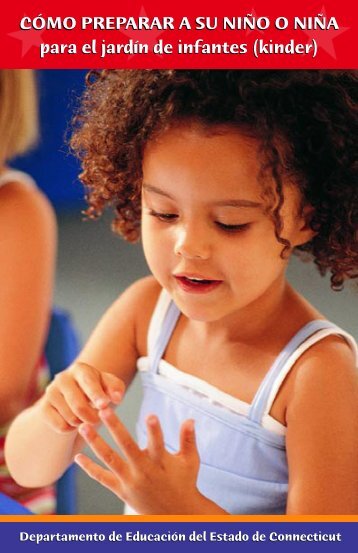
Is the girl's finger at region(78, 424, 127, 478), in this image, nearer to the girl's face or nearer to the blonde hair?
the girl's face

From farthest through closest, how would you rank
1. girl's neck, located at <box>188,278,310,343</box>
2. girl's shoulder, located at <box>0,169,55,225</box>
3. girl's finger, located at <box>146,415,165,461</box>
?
girl's shoulder, located at <box>0,169,55,225</box>, girl's neck, located at <box>188,278,310,343</box>, girl's finger, located at <box>146,415,165,461</box>

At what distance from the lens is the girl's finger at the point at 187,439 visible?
0.49 metres

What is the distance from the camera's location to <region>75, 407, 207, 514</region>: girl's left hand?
50 centimetres

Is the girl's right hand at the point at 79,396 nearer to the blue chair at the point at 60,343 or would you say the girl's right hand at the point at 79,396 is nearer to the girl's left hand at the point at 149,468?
the girl's left hand at the point at 149,468

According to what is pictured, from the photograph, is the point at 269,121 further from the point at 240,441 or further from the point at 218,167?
the point at 240,441

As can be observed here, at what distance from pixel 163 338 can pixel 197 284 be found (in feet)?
0.40

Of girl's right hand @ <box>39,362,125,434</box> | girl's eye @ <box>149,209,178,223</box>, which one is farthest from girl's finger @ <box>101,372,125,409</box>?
girl's eye @ <box>149,209,178,223</box>

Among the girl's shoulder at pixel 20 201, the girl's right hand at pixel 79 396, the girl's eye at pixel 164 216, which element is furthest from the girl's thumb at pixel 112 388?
the girl's shoulder at pixel 20 201

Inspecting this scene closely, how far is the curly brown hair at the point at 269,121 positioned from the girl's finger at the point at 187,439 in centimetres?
12

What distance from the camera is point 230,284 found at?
53cm

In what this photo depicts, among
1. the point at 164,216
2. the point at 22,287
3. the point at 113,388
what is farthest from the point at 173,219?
the point at 22,287

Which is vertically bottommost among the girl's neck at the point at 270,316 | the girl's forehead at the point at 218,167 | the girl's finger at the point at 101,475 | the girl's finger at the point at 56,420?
the girl's finger at the point at 101,475

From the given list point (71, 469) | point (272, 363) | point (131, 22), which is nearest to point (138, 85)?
point (131, 22)

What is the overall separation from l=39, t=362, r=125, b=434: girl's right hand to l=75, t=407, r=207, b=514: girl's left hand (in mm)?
17
